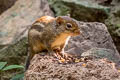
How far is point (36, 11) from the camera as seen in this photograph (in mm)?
8805

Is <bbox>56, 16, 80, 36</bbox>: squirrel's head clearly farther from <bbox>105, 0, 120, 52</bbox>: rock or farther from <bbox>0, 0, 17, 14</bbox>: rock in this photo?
<bbox>0, 0, 17, 14</bbox>: rock

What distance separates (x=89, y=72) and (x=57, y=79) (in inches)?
14.4

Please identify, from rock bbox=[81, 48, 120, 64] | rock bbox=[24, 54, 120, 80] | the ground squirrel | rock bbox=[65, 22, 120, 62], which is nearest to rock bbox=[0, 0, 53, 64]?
rock bbox=[65, 22, 120, 62]

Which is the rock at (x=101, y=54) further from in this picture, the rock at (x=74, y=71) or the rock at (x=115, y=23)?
the rock at (x=115, y=23)

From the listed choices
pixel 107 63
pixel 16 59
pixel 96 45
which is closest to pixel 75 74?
pixel 107 63

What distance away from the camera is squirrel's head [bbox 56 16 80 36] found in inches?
197

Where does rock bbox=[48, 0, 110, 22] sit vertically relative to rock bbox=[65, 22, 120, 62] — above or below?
below

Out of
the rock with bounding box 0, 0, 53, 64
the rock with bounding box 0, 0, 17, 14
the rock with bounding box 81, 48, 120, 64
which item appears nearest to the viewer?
the rock with bounding box 81, 48, 120, 64

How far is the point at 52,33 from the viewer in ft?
17.2

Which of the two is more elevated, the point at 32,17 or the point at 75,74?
the point at 75,74

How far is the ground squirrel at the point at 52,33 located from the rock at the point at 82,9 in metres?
3.91

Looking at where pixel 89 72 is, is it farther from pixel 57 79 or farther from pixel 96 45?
pixel 96 45

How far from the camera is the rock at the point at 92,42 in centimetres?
555

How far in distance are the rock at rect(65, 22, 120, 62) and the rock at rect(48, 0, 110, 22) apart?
127 inches
